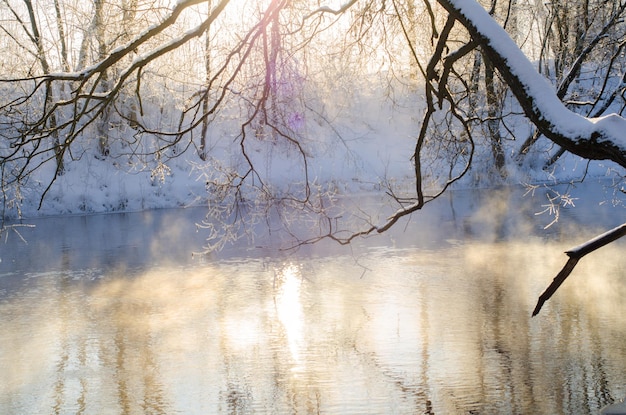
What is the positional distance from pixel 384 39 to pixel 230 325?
342cm

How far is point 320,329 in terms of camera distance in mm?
7156

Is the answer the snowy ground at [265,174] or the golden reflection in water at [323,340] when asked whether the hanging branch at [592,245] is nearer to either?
the golden reflection in water at [323,340]

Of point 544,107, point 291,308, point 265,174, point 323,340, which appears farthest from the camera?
point 265,174

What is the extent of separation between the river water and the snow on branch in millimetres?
2694

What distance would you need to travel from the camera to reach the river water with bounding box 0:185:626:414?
17.6 ft

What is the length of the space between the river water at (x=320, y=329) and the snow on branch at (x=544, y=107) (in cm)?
269

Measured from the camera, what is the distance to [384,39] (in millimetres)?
5777

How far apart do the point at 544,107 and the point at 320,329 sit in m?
Result: 4.63

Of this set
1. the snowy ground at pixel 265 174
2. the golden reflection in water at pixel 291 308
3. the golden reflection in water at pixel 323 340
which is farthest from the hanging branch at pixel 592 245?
the snowy ground at pixel 265 174

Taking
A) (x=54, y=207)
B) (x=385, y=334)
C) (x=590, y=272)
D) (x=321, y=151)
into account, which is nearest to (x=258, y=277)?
(x=385, y=334)

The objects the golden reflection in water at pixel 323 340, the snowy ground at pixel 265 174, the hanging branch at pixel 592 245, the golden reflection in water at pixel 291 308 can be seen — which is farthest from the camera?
the snowy ground at pixel 265 174

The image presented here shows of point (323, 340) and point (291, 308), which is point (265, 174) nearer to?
point (291, 308)

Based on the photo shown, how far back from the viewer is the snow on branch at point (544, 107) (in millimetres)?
2775

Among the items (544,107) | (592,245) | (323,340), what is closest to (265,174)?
(323,340)
